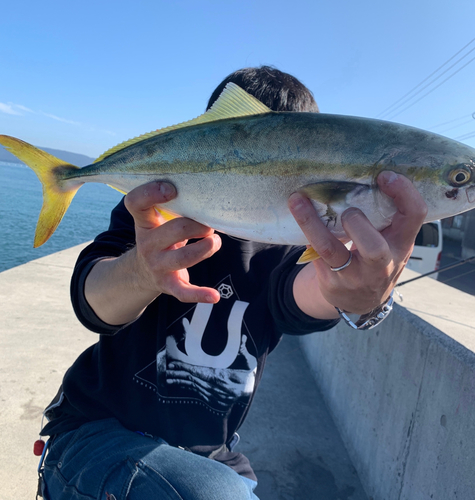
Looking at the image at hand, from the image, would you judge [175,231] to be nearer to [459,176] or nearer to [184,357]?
[184,357]

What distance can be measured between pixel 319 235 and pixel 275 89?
54.5 inches

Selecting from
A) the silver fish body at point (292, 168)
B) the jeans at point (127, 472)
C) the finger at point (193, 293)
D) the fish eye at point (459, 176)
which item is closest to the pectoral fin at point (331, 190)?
the silver fish body at point (292, 168)

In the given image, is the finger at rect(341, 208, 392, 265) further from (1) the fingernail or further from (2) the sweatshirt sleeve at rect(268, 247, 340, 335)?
(2) the sweatshirt sleeve at rect(268, 247, 340, 335)

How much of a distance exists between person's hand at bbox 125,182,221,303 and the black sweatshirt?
1.72 ft

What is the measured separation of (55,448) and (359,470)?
239 centimetres

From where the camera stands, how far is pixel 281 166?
4.91 feet

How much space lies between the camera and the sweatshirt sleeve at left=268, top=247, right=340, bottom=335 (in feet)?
6.84

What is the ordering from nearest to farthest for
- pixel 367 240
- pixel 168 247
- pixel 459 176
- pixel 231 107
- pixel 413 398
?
1. pixel 367 240
2. pixel 459 176
3. pixel 168 247
4. pixel 231 107
5. pixel 413 398

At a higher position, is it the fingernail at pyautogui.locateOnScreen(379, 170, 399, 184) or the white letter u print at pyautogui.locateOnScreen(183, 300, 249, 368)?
the fingernail at pyautogui.locateOnScreen(379, 170, 399, 184)

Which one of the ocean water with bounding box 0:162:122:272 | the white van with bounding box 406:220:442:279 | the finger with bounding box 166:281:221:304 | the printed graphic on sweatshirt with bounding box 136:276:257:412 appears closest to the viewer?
the finger with bounding box 166:281:221:304

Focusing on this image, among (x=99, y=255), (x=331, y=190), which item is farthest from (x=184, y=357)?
(x=331, y=190)

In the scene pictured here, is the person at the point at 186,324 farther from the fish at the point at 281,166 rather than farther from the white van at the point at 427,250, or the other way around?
the white van at the point at 427,250

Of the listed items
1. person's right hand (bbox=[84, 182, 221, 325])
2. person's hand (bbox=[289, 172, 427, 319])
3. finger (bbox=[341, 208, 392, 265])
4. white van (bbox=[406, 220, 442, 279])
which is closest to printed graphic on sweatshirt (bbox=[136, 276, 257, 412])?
person's right hand (bbox=[84, 182, 221, 325])

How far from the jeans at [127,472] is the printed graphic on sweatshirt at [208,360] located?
12.7 inches
